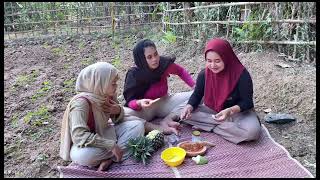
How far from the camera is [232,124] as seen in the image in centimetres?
291

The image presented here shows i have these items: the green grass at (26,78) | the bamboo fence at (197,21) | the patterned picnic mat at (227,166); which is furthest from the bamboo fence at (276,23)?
the green grass at (26,78)

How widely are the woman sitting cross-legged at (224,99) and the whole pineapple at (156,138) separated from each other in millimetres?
328

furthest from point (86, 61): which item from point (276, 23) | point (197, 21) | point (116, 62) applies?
point (276, 23)

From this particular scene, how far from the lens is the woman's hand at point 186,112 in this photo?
3113 mm

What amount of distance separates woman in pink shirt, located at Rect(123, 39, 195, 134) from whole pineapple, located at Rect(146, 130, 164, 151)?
0.23 m

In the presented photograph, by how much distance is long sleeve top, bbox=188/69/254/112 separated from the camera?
2902 millimetres

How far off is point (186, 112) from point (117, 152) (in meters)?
0.81

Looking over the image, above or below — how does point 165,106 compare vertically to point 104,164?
above

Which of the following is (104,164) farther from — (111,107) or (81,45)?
(81,45)

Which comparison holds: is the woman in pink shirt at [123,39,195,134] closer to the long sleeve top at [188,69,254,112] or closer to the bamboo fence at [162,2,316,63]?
the long sleeve top at [188,69,254,112]

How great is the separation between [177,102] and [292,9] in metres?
1.92

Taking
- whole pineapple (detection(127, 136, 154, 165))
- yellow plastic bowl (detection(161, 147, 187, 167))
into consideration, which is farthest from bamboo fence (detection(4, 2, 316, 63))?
whole pineapple (detection(127, 136, 154, 165))
